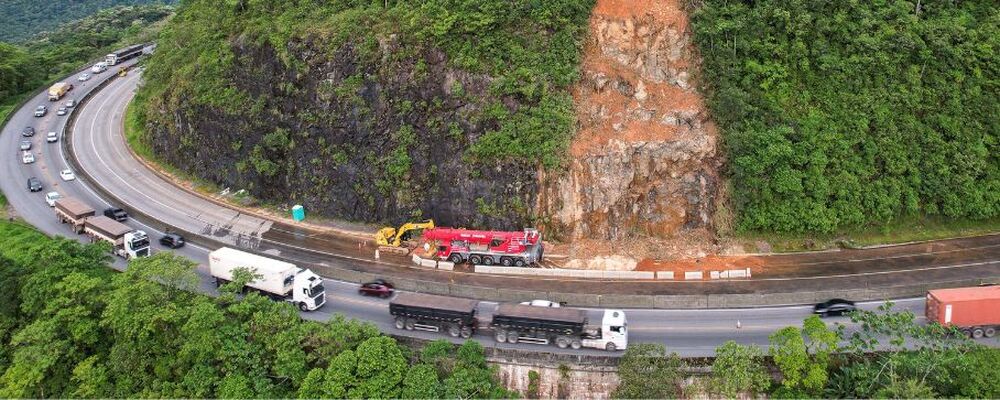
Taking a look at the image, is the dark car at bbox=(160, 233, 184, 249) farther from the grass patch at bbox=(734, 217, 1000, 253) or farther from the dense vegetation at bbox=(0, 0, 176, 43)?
the dense vegetation at bbox=(0, 0, 176, 43)

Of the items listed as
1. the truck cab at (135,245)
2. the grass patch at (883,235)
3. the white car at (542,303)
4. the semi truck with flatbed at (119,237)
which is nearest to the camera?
the white car at (542,303)

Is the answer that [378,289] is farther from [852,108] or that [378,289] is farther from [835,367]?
[852,108]

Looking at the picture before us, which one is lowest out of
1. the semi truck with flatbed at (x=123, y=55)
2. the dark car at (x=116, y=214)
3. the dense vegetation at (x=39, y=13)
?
the dark car at (x=116, y=214)

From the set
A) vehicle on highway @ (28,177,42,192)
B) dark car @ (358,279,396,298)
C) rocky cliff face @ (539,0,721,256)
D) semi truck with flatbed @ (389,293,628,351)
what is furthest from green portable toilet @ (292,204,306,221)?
vehicle on highway @ (28,177,42,192)

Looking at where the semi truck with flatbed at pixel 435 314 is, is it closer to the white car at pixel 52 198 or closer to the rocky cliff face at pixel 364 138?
the rocky cliff face at pixel 364 138

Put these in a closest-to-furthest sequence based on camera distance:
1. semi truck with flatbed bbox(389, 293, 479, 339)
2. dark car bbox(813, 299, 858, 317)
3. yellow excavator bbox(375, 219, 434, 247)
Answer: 1. semi truck with flatbed bbox(389, 293, 479, 339)
2. dark car bbox(813, 299, 858, 317)
3. yellow excavator bbox(375, 219, 434, 247)

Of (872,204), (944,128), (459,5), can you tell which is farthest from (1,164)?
(944,128)

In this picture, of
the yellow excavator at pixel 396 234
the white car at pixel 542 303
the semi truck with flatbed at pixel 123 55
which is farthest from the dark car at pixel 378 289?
the semi truck with flatbed at pixel 123 55

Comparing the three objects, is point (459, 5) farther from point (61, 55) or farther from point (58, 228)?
point (61, 55)
